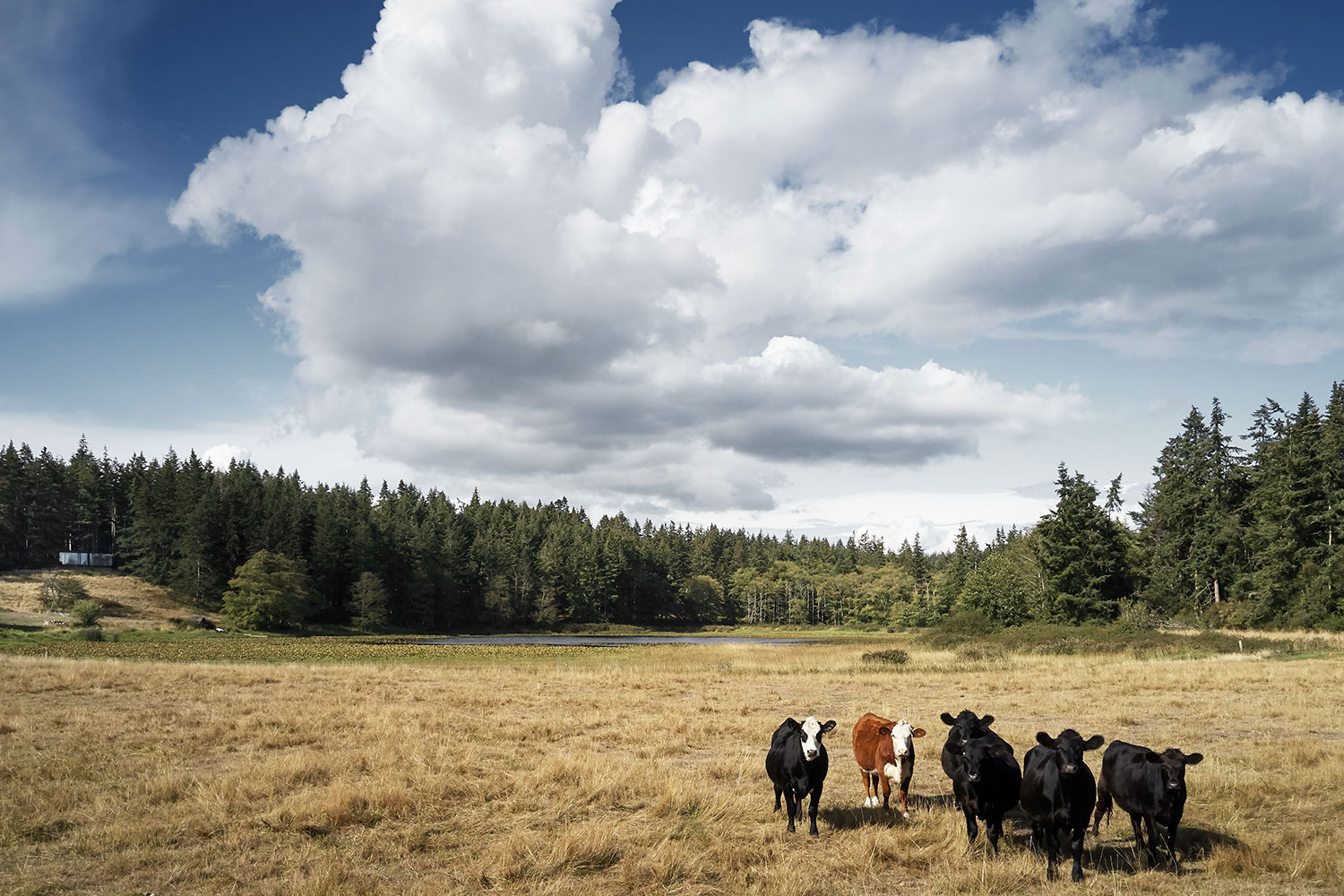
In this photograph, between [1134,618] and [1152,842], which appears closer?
[1152,842]

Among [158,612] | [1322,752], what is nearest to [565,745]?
[1322,752]

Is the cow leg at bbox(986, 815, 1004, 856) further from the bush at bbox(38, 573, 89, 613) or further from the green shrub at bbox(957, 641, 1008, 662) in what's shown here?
the bush at bbox(38, 573, 89, 613)

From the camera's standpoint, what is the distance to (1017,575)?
80375 millimetres

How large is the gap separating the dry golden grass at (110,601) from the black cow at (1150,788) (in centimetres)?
8246

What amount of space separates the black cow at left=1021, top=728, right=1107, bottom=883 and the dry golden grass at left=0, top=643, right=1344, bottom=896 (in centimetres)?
38

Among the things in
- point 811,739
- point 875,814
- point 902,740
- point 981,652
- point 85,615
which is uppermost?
point 811,739

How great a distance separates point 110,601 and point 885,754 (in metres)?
97.0

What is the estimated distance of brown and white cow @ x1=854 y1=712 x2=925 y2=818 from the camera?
10.6 metres

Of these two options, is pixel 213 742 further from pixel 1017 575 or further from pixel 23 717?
pixel 1017 575

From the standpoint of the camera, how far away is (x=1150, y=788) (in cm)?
884

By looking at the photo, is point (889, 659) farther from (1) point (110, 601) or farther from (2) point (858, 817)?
(1) point (110, 601)

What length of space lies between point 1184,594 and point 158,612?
107 m

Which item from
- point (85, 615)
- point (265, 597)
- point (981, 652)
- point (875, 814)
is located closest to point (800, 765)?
point (875, 814)

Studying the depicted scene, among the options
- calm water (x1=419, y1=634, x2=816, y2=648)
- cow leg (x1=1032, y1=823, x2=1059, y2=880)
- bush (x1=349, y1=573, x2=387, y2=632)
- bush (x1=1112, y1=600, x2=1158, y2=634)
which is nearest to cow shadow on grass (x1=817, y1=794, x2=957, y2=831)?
cow leg (x1=1032, y1=823, x2=1059, y2=880)
